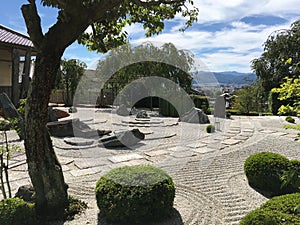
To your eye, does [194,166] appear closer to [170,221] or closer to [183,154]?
[183,154]

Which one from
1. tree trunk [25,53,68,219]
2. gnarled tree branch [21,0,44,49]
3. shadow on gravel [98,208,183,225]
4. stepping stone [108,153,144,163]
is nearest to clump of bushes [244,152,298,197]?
shadow on gravel [98,208,183,225]

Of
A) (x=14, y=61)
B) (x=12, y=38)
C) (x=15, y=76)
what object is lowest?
(x=15, y=76)

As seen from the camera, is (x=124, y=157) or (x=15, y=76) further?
(x=15, y=76)

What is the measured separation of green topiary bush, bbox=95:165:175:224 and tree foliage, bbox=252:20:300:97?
711 inches

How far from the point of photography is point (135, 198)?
2.84 meters

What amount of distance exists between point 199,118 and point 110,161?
6.97 m

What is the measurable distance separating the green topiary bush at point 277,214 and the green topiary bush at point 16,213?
7.41 ft

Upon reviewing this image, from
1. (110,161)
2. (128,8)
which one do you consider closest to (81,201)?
(110,161)

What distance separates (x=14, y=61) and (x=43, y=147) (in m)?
10.00

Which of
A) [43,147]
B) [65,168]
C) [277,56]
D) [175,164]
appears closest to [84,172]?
[65,168]

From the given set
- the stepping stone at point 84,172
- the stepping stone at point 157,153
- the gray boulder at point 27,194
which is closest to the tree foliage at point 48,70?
the gray boulder at point 27,194

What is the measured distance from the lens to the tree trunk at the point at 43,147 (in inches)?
109

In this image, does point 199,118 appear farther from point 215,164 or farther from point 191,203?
point 191,203

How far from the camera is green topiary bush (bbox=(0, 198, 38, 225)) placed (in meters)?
2.72
